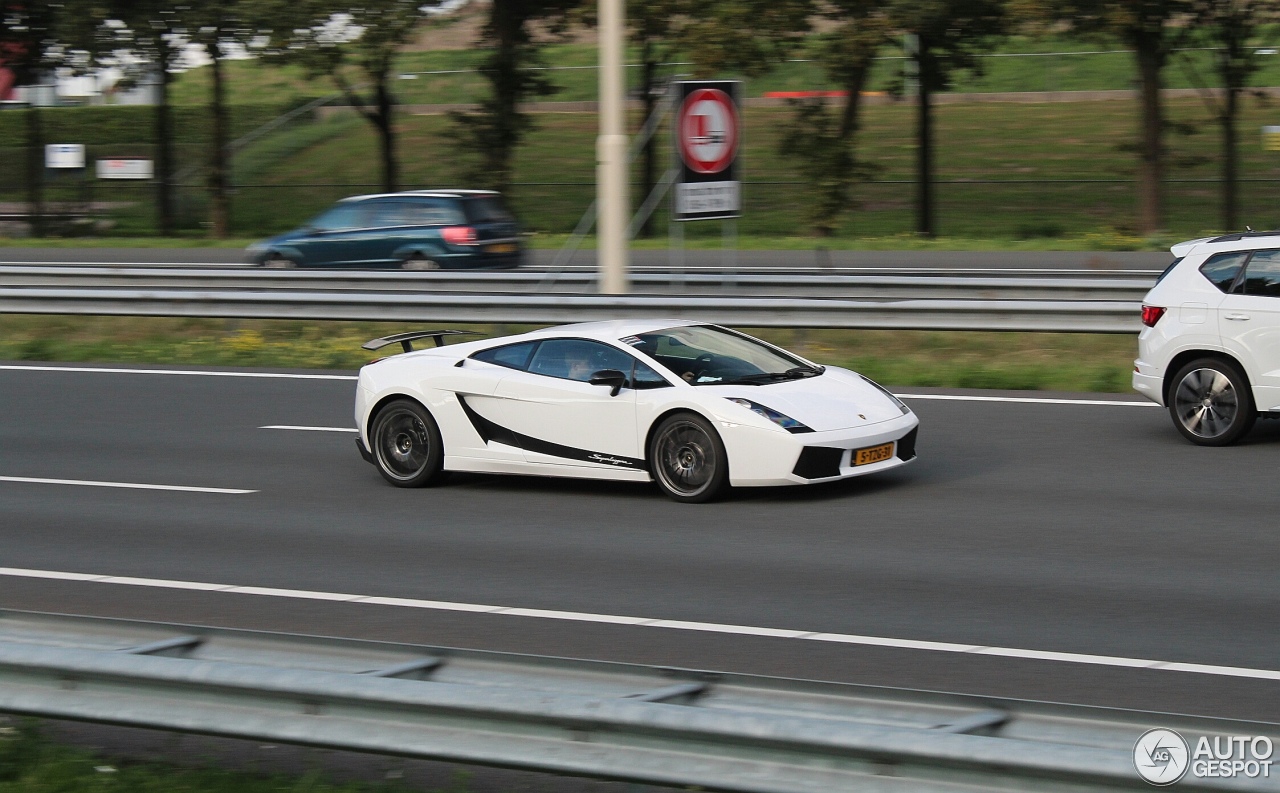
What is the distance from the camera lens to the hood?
9820 mm

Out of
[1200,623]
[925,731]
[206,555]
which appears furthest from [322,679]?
[206,555]

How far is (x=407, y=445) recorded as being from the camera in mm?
11031

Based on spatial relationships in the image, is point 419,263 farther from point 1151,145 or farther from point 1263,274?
point 1151,145

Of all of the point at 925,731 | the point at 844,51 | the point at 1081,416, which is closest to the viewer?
the point at 925,731

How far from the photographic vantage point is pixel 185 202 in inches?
1703

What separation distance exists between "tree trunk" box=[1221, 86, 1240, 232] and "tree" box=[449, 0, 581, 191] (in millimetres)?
14681

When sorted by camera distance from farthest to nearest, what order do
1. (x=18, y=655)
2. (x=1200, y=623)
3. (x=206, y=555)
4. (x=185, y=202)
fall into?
(x=185, y=202)
(x=206, y=555)
(x=1200, y=623)
(x=18, y=655)

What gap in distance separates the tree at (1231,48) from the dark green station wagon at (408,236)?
15.1m

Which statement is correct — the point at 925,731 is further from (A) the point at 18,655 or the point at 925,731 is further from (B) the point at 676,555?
(B) the point at 676,555

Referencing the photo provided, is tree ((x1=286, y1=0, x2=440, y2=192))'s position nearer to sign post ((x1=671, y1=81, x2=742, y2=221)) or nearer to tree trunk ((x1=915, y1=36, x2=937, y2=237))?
tree trunk ((x1=915, y1=36, x2=937, y2=237))

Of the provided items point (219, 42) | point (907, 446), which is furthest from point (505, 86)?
point (907, 446)

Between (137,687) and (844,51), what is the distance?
2840 cm

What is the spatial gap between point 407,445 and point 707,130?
657cm

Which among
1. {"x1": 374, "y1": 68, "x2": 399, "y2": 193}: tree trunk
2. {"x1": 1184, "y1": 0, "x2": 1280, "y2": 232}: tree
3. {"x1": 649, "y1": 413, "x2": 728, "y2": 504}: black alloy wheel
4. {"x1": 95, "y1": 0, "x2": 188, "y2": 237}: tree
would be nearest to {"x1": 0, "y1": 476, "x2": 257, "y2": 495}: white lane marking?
{"x1": 649, "y1": 413, "x2": 728, "y2": 504}: black alloy wheel
